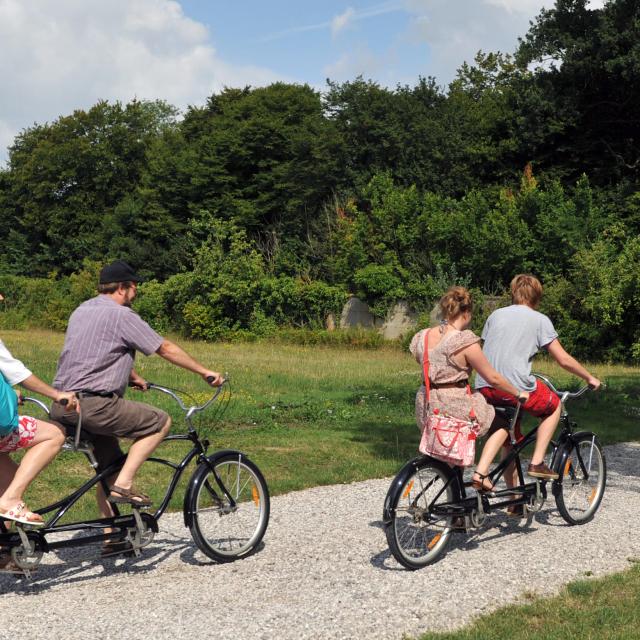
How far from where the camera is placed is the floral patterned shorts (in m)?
5.42

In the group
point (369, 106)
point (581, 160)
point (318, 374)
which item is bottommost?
point (318, 374)

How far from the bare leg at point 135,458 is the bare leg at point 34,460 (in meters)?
0.42

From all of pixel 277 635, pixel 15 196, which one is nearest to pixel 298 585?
pixel 277 635

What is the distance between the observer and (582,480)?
7535 millimetres

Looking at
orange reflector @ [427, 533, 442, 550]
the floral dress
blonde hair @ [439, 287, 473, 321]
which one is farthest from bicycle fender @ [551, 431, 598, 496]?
blonde hair @ [439, 287, 473, 321]

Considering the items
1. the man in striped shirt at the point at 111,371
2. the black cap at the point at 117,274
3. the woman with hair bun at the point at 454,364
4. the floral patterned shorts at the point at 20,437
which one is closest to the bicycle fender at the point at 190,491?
the man in striped shirt at the point at 111,371

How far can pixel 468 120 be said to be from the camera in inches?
1665

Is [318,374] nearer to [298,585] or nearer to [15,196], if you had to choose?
[298,585]

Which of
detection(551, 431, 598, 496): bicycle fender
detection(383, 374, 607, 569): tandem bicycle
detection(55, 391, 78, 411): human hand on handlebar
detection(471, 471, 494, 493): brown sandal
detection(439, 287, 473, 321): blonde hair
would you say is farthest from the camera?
detection(551, 431, 598, 496): bicycle fender

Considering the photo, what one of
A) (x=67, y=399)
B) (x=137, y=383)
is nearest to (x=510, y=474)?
(x=137, y=383)

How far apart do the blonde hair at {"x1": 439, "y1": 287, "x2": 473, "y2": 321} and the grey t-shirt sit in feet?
2.26

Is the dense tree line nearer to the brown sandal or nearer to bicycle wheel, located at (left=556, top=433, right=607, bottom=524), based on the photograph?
bicycle wheel, located at (left=556, top=433, right=607, bottom=524)

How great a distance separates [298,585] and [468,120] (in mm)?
38679

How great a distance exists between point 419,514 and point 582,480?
6.78 ft
